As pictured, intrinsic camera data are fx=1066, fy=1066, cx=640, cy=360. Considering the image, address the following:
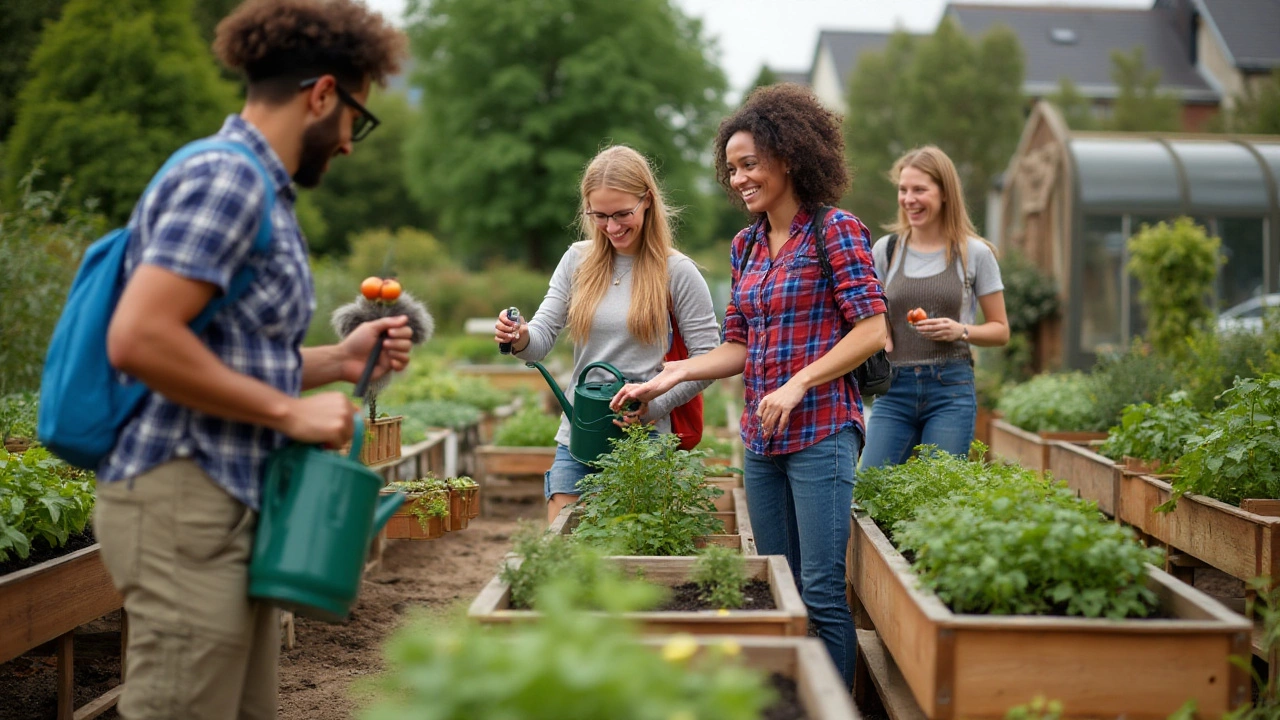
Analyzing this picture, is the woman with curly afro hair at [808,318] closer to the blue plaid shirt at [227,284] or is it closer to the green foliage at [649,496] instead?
the green foliage at [649,496]

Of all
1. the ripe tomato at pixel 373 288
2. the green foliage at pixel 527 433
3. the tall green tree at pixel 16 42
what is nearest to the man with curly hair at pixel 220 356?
the ripe tomato at pixel 373 288

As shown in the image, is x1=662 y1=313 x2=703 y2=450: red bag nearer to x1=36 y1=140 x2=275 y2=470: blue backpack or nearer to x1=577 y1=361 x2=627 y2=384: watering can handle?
x1=577 y1=361 x2=627 y2=384: watering can handle

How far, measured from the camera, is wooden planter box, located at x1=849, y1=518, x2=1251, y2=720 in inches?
85.9

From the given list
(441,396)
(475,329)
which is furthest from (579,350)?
(475,329)

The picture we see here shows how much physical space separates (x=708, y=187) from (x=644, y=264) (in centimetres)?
3573

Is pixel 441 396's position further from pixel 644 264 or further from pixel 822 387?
pixel 822 387

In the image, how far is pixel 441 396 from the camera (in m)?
9.21

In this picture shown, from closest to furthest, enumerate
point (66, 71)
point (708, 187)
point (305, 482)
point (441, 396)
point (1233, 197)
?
point (305, 482), point (441, 396), point (1233, 197), point (66, 71), point (708, 187)

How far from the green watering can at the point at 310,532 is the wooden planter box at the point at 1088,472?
3178mm

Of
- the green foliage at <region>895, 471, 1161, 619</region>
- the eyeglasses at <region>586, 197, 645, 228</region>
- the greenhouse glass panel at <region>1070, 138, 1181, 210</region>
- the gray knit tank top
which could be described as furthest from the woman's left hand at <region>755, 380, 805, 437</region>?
the greenhouse glass panel at <region>1070, 138, 1181, 210</region>

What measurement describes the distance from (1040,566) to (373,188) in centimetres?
3760

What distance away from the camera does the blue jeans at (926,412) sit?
13.9 ft

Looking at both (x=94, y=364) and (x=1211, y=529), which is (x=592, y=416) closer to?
(x=94, y=364)

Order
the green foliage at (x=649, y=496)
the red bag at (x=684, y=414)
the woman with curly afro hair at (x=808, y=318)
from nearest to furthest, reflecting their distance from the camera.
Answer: the woman with curly afro hair at (x=808, y=318), the green foliage at (x=649, y=496), the red bag at (x=684, y=414)
